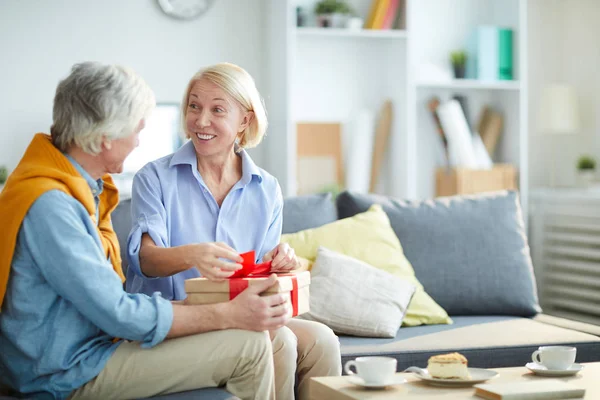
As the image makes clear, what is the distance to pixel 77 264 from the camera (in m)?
1.63

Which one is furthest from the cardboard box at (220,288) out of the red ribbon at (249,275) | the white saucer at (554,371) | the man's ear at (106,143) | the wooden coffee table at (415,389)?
the white saucer at (554,371)

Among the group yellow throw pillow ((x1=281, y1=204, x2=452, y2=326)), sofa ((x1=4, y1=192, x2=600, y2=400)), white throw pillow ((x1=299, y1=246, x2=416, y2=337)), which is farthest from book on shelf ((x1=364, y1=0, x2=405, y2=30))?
white throw pillow ((x1=299, y1=246, x2=416, y2=337))

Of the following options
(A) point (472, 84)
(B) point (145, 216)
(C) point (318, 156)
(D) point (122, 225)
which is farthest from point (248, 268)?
(A) point (472, 84)

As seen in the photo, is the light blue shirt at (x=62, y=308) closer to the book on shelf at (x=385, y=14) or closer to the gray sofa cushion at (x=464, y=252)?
the gray sofa cushion at (x=464, y=252)

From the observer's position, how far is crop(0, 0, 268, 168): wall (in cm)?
431

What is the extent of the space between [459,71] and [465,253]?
1805 mm

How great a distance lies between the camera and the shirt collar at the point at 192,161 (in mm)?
2340

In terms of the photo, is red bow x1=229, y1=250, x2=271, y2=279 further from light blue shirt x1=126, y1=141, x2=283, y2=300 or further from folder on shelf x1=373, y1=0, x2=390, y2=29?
folder on shelf x1=373, y1=0, x2=390, y2=29

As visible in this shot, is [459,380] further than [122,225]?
No

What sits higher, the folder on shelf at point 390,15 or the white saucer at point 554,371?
the folder on shelf at point 390,15

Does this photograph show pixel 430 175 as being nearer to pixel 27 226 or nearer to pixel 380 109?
pixel 380 109

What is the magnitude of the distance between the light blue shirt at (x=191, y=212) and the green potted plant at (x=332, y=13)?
6.90 ft

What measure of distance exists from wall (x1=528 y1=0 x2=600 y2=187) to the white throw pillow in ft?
8.09

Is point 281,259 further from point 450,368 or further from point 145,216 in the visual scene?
point 450,368
